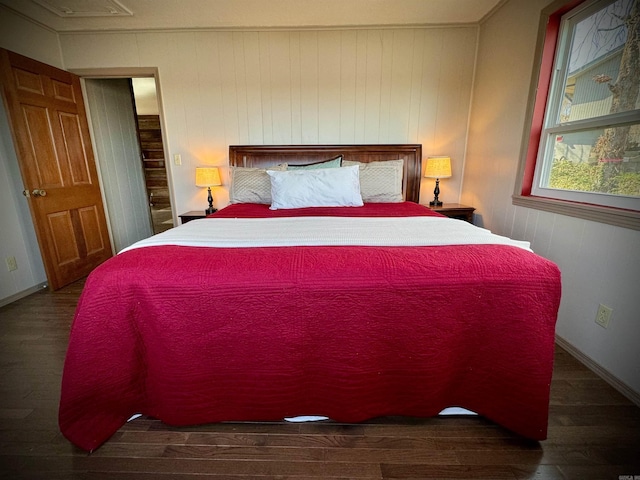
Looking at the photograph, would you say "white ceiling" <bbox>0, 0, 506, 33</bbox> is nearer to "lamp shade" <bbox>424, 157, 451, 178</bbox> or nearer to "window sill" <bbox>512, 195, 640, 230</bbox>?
"lamp shade" <bbox>424, 157, 451, 178</bbox>

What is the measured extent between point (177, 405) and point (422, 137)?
122 inches

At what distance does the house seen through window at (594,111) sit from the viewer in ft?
4.67

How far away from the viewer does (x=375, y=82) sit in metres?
2.81

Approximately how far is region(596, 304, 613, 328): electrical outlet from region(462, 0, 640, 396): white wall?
23 millimetres

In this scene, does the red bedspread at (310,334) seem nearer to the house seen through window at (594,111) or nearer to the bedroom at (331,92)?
the house seen through window at (594,111)

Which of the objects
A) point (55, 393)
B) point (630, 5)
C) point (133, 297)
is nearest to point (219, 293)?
point (133, 297)

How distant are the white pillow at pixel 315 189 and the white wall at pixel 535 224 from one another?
4.27ft

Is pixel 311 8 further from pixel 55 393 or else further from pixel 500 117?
pixel 55 393

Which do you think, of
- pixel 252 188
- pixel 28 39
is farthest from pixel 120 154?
pixel 252 188

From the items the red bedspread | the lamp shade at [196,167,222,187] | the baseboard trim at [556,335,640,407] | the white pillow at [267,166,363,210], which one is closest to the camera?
the red bedspread

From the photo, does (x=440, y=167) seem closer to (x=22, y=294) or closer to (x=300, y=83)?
(x=300, y=83)

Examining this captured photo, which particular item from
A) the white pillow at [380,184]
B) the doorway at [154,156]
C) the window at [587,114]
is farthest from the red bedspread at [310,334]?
the doorway at [154,156]

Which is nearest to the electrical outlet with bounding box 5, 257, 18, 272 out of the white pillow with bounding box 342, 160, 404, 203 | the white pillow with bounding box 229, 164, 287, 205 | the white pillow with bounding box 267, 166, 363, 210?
the white pillow with bounding box 229, 164, 287, 205

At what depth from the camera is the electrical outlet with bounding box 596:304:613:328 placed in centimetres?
143
